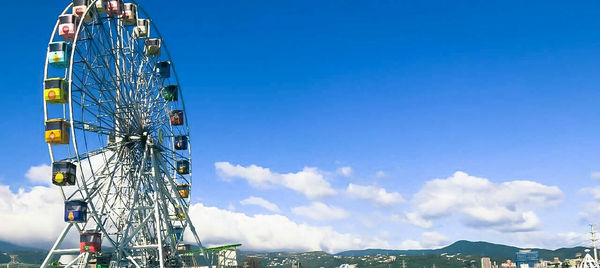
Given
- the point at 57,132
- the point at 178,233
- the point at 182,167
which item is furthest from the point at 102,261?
the point at 182,167

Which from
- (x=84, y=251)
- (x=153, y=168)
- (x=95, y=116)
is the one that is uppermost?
(x=95, y=116)

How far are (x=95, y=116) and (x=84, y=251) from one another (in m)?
14.6

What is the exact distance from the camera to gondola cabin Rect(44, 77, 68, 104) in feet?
200

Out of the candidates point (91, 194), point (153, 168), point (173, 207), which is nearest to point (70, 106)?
point (91, 194)

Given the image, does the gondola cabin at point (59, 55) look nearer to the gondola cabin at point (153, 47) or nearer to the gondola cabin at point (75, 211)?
the gondola cabin at point (75, 211)

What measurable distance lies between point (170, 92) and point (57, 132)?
1018 inches

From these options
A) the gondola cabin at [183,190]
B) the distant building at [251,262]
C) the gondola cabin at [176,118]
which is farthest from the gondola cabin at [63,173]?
the distant building at [251,262]

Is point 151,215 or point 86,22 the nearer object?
point 86,22

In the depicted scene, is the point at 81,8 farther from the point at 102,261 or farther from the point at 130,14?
the point at 102,261

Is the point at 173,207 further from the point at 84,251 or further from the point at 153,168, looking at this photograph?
the point at 84,251

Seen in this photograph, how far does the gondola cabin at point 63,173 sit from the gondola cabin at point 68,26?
13867mm

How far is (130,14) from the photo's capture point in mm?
76062

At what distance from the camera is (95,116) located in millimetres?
65500

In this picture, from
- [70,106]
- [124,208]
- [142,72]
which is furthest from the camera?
[142,72]
